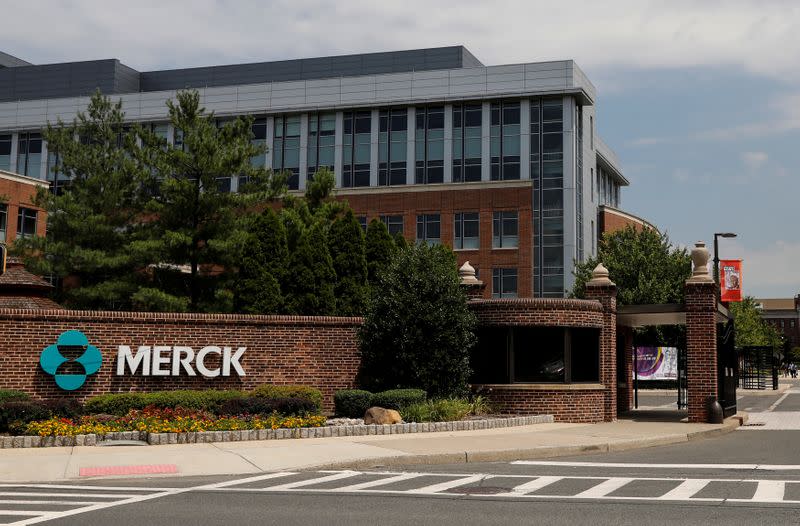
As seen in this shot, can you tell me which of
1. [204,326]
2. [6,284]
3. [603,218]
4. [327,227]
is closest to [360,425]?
[204,326]

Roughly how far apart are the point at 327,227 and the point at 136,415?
1776 centimetres

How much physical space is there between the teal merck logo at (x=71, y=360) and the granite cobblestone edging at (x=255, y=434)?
406 centimetres

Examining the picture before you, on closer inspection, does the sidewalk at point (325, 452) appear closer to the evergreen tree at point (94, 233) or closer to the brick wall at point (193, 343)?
the brick wall at point (193, 343)

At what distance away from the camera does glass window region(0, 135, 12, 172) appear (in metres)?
79.5

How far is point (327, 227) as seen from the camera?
3644 centimetres

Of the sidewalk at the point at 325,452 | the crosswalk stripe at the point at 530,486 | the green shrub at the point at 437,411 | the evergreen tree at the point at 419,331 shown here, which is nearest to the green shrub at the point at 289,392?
the green shrub at the point at 437,411

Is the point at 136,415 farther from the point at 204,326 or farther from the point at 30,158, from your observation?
the point at 30,158

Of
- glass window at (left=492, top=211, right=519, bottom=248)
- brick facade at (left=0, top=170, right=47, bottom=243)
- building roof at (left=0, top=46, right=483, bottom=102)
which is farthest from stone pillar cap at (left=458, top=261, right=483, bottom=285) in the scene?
building roof at (left=0, top=46, right=483, bottom=102)

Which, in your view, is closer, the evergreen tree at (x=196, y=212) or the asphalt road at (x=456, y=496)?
the asphalt road at (x=456, y=496)

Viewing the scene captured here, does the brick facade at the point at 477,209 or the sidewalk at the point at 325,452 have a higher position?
the brick facade at the point at 477,209

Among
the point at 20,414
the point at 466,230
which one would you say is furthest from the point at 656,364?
the point at 20,414

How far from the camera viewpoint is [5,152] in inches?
3150

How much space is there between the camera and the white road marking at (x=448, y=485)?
12.6 metres

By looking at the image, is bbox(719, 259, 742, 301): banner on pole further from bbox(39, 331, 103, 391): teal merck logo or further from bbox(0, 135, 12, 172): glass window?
bbox(0, 135, 12, 172): glass window
